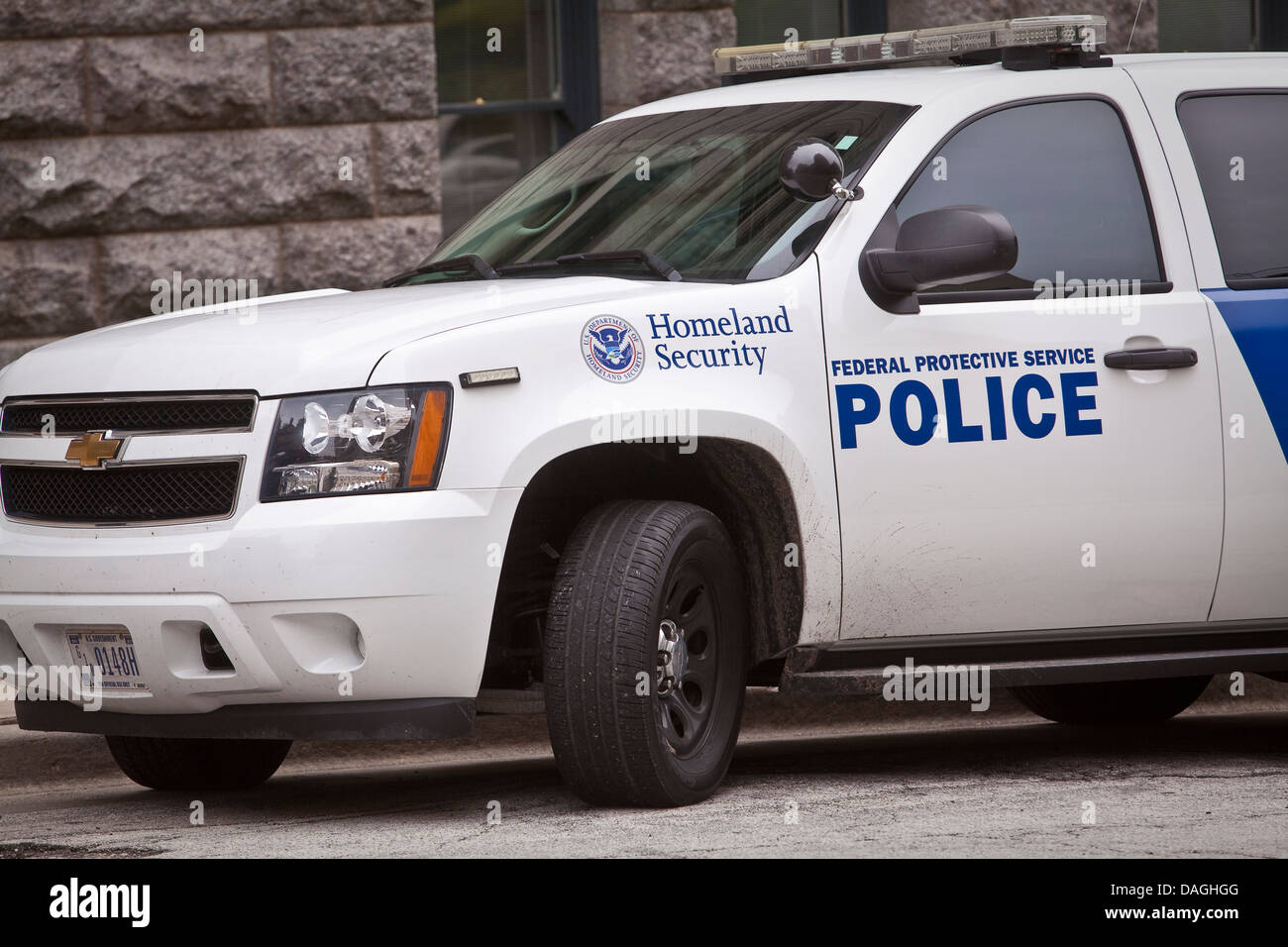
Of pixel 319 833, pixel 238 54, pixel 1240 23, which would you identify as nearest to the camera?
pixel 319 833

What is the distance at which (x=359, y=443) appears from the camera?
4574 millimetres

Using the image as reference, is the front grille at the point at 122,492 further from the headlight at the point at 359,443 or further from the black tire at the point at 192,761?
the black tire at the point at 192,761

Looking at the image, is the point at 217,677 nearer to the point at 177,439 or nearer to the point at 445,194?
the point at 177,439

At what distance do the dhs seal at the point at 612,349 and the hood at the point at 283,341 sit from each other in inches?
3.6

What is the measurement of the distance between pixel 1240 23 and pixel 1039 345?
7208 mm

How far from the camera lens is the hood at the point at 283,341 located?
15.2 ft

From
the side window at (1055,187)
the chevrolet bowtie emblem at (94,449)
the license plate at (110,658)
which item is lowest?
the license plate at (110,658)

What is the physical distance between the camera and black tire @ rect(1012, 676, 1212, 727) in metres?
7.19

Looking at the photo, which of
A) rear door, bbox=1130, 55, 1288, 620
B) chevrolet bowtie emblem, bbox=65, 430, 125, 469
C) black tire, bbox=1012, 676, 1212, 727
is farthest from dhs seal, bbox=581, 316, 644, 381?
black tire, bbox=1012, 676, 1212, 727

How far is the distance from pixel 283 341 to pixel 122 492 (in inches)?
22.0

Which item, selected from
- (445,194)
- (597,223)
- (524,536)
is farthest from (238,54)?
(524,536)

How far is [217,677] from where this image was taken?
15.5 ft

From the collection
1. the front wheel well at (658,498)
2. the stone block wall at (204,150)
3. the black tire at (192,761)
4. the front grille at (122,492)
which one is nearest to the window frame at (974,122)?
the front wheel well at (658,498)

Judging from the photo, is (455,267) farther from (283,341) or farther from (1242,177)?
(1242,177)
